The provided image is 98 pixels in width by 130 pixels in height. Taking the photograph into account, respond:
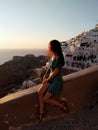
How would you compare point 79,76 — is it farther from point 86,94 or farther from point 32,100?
point 32,100

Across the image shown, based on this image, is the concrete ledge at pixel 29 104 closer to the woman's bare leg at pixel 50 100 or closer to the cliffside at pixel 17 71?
the woman's bare leg at pixel 50 100

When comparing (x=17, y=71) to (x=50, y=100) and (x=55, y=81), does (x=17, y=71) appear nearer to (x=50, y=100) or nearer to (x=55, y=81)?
(x=50, y=100)

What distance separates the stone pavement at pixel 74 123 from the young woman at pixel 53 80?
236mm

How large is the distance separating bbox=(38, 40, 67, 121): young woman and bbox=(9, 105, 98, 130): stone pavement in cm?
24

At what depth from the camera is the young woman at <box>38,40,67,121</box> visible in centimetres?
446

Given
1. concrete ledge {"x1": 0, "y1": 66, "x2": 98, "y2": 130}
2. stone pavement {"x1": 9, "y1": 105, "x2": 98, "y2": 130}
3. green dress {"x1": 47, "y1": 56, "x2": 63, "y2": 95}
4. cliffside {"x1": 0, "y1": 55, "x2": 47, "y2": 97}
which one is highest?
green dress {"x1": 47, "y1": 56, "x2": 63, "y2": 95}

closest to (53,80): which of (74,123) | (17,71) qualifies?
(74,123)

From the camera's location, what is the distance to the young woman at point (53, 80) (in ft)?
14.6

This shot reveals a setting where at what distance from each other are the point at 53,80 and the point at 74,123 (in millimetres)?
804

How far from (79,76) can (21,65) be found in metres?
52.3

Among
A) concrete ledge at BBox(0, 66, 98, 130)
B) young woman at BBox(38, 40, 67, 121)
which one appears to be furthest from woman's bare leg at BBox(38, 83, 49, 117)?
concrete ledge at BBox(0, 66, 98, 130)

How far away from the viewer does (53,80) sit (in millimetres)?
4465

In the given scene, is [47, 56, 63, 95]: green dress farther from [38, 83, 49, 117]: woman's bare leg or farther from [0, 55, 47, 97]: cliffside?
[0, 55, 47, 97]: cliffside

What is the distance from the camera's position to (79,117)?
473 cm
